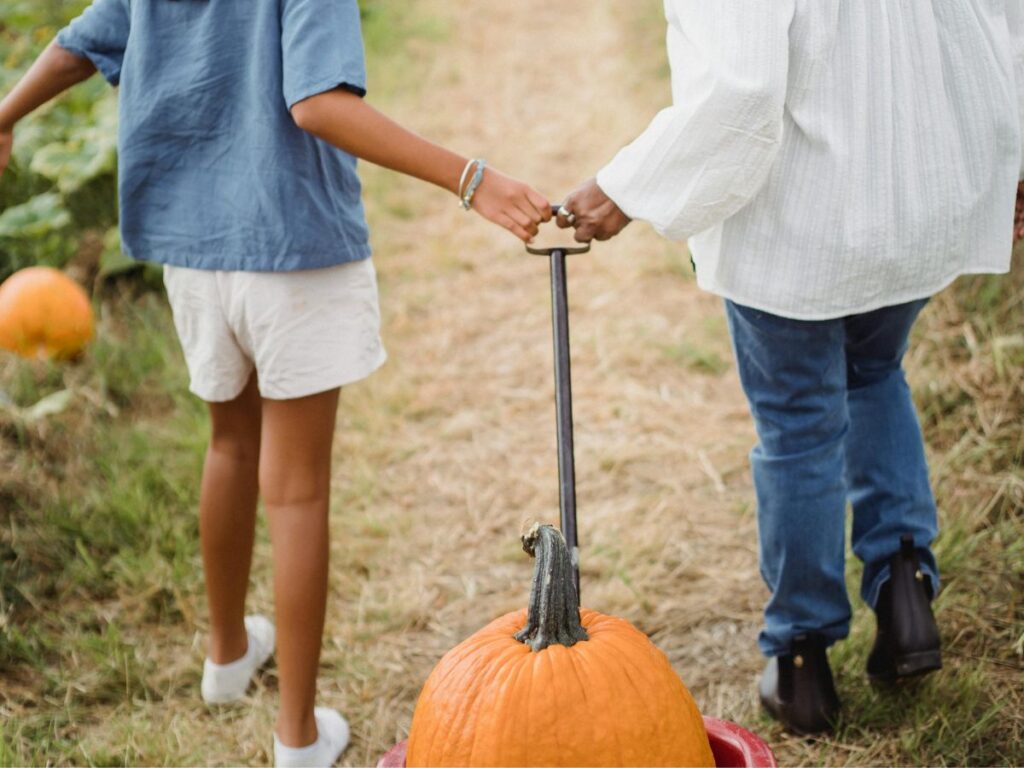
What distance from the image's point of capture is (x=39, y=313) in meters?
3.52

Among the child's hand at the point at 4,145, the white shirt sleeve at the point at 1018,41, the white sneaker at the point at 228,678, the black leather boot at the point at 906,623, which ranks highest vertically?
the white shirt sleeve at the point at 1018,41

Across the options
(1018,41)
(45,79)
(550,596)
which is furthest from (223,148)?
(1018,41)

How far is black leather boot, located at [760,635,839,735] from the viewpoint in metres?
2.27

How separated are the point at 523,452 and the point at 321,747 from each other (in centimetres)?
151

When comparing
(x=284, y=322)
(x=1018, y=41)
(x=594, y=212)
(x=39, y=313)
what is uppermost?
(x=1018, y=41)

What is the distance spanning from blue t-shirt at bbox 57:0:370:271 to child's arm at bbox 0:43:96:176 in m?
0.11

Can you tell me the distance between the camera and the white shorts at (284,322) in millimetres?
2090

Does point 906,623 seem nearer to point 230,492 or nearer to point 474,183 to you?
point 474,183

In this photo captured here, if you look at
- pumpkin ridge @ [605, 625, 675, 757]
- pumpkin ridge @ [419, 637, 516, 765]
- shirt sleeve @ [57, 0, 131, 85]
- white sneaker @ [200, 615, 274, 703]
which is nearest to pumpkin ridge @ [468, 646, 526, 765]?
pumpkin ridge @ [419, 637, 516, 765]

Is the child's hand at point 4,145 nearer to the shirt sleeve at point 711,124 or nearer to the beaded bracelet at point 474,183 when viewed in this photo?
the beaded bracelet at point 474,183

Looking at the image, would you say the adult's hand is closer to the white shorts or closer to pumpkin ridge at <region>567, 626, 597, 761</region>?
the white shorts

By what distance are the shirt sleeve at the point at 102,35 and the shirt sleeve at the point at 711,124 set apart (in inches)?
38.4

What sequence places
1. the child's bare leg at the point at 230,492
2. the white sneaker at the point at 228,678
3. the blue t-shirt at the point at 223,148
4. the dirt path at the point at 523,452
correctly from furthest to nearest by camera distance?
1. the dirt path at the point at 523,452
2. the white sneaker at the point at 228,678
3. the child's bare leg at the point at 230,492
4. the blue t-shirt at the point at 223,148

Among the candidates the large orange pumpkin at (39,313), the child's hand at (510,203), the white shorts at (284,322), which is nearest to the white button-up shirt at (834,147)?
Answer: the child's hand at (510,203)
